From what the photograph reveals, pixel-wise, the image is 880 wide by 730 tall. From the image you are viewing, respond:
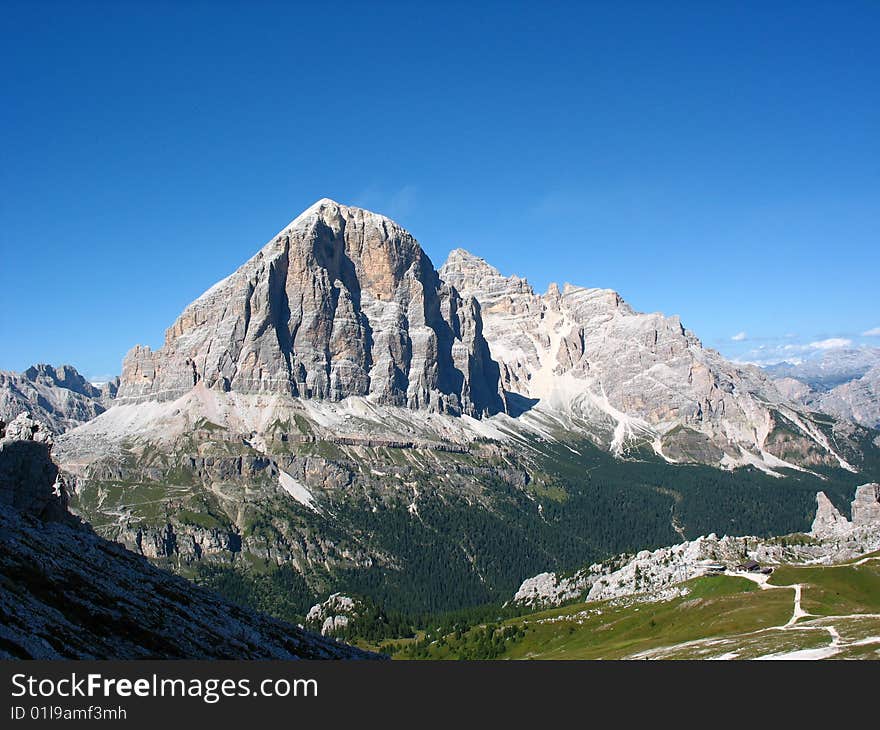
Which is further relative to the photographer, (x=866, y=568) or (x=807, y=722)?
(x=866, y=568)

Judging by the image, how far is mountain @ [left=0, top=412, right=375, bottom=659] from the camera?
151ft

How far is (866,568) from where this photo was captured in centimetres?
13225

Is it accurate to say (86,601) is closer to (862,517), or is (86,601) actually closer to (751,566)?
(751,566)

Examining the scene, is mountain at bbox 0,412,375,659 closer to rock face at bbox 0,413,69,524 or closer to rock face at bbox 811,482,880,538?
rock face at bbox 0,413,69,524

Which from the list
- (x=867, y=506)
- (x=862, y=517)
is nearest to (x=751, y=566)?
(x=862, y=517)

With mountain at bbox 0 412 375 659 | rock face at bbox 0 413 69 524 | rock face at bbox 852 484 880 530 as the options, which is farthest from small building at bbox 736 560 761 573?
rock face at bbox 0 413 69 524

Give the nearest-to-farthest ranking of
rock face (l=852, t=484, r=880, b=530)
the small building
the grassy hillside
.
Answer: the grassy hillside < the small building < rock face (l=852, t=484, r=880, b=530)

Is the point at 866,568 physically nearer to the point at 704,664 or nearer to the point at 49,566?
the point at 704,664

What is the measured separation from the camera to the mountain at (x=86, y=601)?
151ft

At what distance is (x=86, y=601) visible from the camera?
5281cm

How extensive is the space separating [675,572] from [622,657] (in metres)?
69.0

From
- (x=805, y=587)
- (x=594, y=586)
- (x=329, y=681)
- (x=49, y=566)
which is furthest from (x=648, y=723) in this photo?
(x=594, y=586)

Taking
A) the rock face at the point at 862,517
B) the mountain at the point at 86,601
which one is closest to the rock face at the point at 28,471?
the mountain at the point at 86,601

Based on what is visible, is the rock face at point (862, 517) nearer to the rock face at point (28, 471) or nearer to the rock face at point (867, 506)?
the rock face at point (867, 506)
